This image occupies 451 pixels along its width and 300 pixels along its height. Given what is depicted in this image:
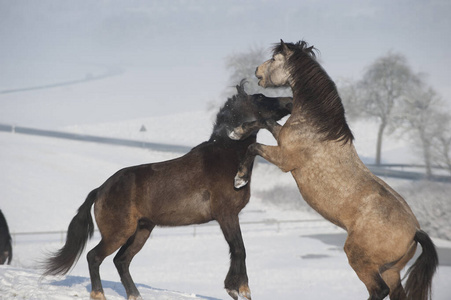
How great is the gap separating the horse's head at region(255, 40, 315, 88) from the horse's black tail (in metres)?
2.57

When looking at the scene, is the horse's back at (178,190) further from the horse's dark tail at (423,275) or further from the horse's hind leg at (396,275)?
the horse's dark tail at (423,275)

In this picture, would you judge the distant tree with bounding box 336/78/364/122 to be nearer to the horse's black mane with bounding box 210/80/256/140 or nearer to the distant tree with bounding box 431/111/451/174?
the distant tree with bounding box 431/111/451/174

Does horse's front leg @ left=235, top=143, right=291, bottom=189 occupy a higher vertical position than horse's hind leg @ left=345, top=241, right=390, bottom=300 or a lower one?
higher

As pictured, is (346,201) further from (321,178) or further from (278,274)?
(278,274)

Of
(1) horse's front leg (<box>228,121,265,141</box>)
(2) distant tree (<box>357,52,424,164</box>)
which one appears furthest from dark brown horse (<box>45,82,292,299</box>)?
(2) distant tree (<box>357,52,424,164</box>)

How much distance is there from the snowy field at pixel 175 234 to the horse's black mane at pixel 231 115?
247 centimetres

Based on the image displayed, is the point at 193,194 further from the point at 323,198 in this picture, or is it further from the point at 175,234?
the point at 175,234

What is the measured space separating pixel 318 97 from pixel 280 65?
0.59m

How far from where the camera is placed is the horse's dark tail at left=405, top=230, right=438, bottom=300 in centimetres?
483

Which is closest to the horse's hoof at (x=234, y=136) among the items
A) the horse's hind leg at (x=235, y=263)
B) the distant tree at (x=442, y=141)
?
the horse's hind leg at (x=235, y=263)

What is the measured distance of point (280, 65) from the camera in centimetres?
538

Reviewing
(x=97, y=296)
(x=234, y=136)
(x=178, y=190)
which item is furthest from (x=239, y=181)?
(x=97, y=296)

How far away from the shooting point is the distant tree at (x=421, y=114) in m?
32.3

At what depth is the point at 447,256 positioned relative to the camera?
59.4ft
